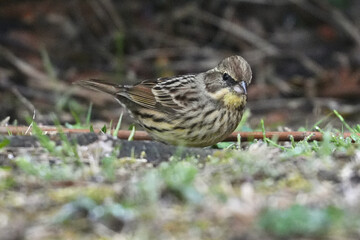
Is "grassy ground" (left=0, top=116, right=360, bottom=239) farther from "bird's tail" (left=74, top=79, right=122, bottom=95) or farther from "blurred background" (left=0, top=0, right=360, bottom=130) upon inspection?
"blurred background" (left=0, top=0, right=360, bottom=130)

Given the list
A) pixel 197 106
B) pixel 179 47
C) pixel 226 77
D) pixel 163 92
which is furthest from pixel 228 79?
pixel 179 47

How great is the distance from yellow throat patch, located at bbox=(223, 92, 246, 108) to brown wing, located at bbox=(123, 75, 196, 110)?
1.25 feet

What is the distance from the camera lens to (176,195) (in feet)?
10.9

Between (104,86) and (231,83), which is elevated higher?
(231,83)

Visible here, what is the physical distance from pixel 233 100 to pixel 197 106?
31 cm

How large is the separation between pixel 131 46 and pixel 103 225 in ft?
25.1

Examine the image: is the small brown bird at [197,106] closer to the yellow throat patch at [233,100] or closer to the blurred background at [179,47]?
the yellow throat patch at [233,100]

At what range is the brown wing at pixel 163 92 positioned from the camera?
19.6ft

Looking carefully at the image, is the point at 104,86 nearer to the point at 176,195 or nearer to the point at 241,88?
the point at 241,88

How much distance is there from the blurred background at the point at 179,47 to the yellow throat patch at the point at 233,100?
146 inches

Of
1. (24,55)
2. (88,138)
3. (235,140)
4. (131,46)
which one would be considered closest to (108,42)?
(131,46)

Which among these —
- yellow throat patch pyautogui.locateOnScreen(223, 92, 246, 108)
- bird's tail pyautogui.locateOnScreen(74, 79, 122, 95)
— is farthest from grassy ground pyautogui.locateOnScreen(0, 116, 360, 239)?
bird's tail pyautogui.locateOnScreen(74, 79, 122, 95)

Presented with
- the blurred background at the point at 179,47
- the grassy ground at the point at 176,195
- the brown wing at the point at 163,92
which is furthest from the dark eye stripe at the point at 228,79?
the blurred background at the point at 179,47

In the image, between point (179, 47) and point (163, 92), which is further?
point (179, 47)
